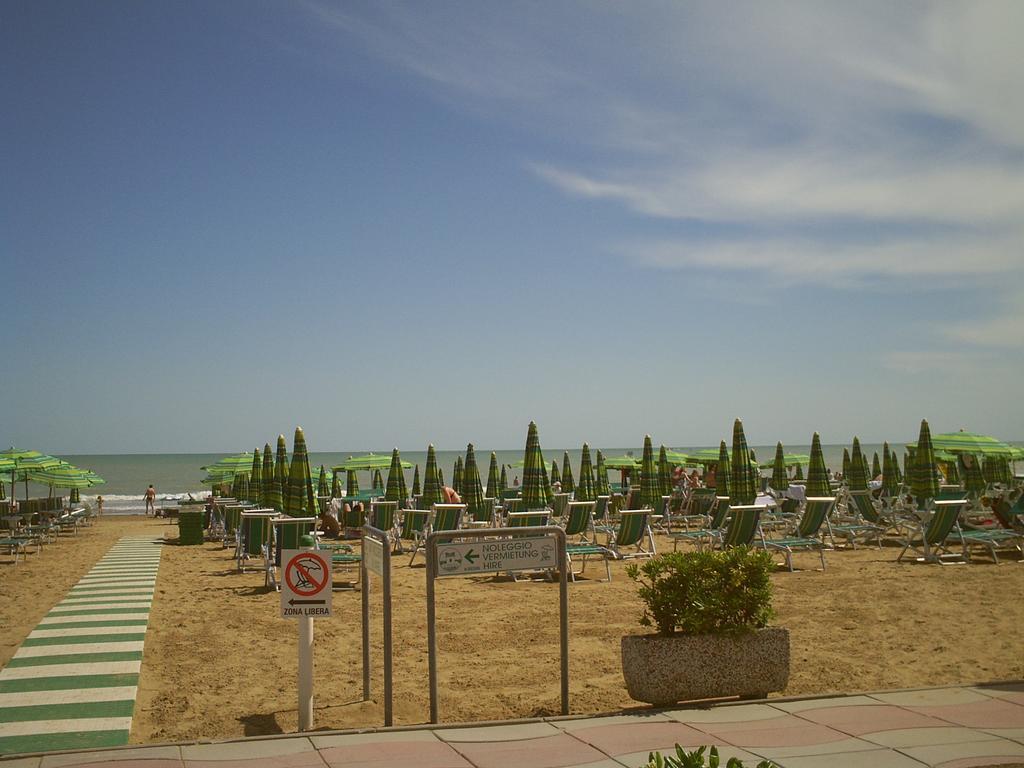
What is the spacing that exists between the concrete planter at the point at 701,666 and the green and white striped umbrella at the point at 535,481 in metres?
8.59

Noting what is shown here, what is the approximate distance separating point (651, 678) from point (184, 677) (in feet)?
10.5

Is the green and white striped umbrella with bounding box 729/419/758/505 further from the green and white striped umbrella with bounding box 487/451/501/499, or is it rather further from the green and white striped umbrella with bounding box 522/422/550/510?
the green and white striped umbrella with bounding box 487/451/501/499

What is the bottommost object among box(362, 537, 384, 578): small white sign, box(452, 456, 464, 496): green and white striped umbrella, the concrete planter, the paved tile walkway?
the paved tile walkway

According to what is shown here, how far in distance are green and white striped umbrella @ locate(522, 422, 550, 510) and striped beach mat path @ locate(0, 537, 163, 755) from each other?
5597 millimetres

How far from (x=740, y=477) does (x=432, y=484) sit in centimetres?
512

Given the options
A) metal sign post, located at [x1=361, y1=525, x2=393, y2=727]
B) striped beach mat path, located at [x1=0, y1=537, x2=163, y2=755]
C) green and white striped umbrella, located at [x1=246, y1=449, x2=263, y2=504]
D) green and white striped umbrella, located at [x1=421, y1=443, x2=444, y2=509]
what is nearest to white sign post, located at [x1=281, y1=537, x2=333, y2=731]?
metal sign post, located at [x1=361, y1=525, x2=393, y2=727]

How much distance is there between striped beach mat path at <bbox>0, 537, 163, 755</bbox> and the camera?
4.71 meters

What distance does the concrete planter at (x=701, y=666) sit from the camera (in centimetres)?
488

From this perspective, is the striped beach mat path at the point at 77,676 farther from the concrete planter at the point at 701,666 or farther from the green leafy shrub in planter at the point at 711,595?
the green leafy shrub in planter at the point at 711,595

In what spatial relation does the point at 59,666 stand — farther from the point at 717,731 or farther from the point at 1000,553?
the point at 1000,553

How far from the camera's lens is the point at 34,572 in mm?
12648

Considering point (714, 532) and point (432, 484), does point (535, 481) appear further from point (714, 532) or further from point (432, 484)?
point (714, 532)

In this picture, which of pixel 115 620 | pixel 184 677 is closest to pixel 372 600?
pixel 115 620

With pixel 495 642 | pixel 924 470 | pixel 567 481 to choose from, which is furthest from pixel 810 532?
pixel 567 481
